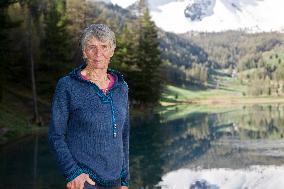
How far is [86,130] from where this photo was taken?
5.13 m

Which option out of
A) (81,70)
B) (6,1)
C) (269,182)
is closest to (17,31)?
(6,1)

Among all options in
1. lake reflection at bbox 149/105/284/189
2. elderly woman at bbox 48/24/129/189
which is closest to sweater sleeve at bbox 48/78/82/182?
elderly woman at bbox 48/24/129/189

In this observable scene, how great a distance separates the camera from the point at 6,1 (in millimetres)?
37625

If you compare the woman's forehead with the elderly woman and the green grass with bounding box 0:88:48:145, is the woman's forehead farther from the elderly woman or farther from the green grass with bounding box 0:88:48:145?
the green grass with bounding box 0:88:48:145

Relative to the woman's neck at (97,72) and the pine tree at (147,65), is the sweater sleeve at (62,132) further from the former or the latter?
the pine tree at (147,65)

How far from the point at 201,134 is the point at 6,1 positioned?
52.2 ft

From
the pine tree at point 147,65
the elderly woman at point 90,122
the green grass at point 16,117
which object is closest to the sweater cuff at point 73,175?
the elderly woman at point 90,122

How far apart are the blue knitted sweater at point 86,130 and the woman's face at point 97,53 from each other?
164 mm

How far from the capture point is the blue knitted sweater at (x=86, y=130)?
5078 mm

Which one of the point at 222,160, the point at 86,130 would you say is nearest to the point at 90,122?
the point at 86,130

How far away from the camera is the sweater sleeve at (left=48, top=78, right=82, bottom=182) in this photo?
197 inches

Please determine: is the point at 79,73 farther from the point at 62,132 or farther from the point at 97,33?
the point at 62,132

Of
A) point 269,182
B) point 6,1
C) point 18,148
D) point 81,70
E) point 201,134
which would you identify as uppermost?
point 81,70

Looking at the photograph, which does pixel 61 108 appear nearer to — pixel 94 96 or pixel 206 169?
pixel 94 96
